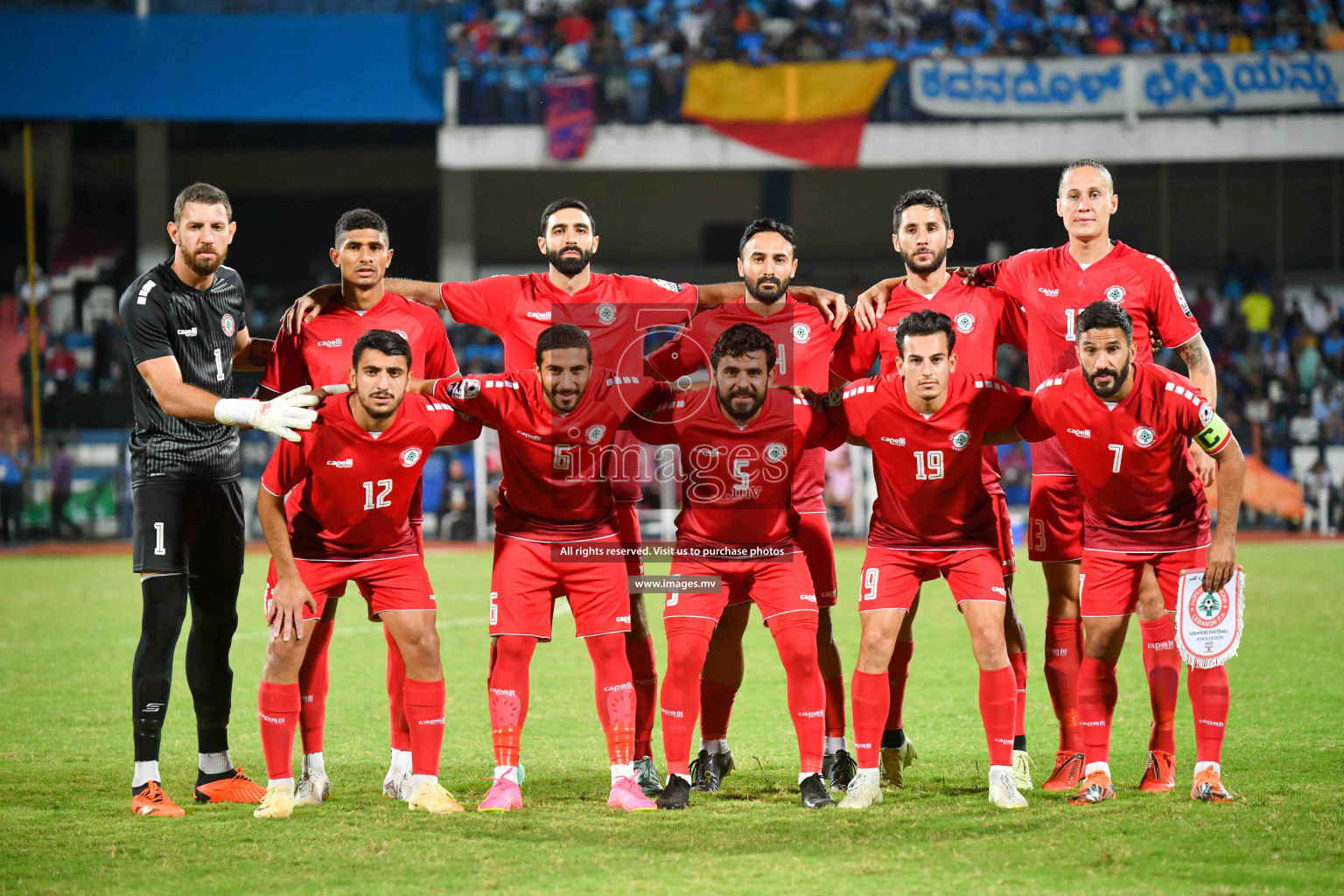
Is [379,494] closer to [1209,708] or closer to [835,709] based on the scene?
[835,709]

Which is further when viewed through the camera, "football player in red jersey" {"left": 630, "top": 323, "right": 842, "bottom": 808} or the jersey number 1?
the jersey number 1

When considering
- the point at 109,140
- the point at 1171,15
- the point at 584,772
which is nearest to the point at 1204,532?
the point at 584,772

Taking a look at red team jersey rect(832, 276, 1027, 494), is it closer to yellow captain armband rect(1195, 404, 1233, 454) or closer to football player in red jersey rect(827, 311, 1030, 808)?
football player in red jersey rect(827, 311, 1030, 808)

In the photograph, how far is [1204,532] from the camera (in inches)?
232

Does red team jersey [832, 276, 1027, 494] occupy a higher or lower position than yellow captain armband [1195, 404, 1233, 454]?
higher

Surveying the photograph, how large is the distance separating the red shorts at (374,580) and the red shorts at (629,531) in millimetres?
884

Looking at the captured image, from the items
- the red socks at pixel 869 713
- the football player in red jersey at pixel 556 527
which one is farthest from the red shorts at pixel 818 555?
the football player in red jersey at pixel 556 527

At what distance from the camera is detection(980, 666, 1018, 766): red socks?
5.62 metres

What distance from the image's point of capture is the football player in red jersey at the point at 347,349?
6.05 m

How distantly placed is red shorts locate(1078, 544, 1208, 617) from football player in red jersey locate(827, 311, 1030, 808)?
42 cm

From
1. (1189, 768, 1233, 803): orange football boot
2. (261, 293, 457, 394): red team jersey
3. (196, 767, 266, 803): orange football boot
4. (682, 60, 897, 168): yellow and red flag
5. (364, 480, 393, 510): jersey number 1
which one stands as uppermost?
(682, 60, 897, 168): yellow and red flag

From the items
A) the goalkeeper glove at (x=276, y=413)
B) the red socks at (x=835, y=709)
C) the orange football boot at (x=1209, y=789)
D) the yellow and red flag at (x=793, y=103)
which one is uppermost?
the yellow and red flag at (x=793, y=103)

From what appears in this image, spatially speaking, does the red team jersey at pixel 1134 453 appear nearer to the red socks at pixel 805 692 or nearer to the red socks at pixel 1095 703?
the red socks at pixel 1095 703

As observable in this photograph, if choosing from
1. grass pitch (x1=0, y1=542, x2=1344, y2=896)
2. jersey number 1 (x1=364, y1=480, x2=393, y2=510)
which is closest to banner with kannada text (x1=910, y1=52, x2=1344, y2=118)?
grass pitch (x1=0, y1=542, x2=1344, y2=896)
